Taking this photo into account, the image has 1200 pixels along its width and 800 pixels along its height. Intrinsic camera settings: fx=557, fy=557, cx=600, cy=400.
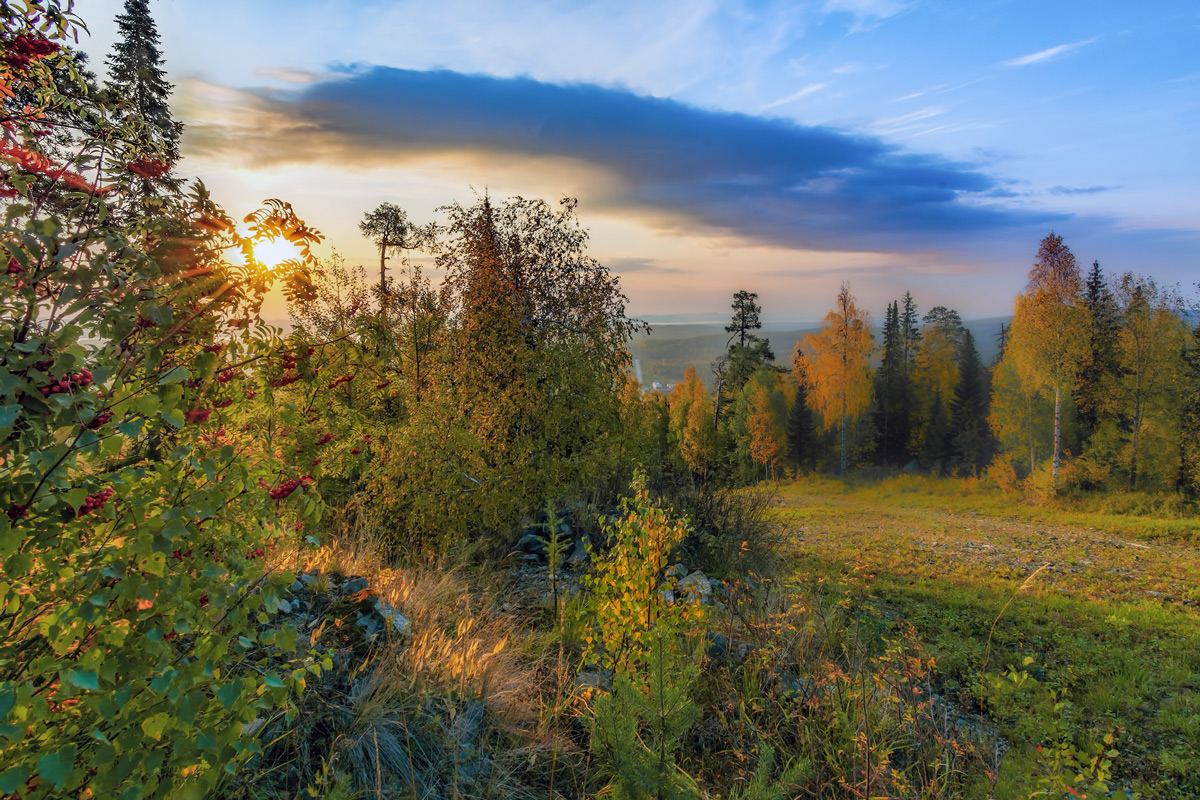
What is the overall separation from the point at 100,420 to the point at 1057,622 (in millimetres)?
10922

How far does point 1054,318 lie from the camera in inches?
867

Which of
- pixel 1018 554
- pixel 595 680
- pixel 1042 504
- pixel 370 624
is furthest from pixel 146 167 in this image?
pixel 1042 504

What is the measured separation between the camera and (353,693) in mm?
3219

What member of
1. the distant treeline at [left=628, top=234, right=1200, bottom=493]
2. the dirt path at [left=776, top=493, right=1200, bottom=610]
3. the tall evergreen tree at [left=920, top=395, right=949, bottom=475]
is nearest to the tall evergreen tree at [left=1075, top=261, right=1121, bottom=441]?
the distant treeline at [left=628, top=234, right=1200, bottom=493]

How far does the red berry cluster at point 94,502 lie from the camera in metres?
1.58

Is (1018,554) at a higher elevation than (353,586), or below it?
below

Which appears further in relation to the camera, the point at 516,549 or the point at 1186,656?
the point at 516,549

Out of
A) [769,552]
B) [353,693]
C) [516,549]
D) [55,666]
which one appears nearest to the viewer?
[55,666]

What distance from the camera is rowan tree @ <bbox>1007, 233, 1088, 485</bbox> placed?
71.7ft

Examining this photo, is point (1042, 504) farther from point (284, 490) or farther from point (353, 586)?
point (284, 490)

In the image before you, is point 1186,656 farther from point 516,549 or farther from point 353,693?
point 353,693

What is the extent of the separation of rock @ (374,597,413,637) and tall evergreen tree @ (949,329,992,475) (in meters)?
40.3

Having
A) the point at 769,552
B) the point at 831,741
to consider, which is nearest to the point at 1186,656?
the point at 769,552

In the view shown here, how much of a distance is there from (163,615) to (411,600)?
308 cm
